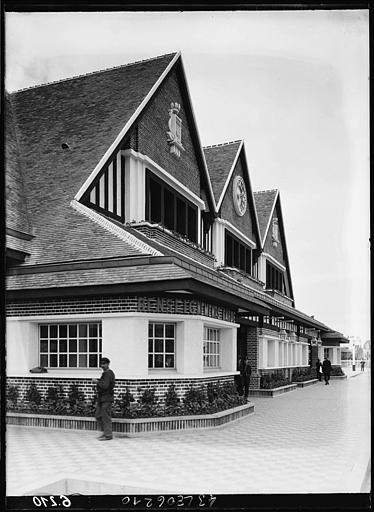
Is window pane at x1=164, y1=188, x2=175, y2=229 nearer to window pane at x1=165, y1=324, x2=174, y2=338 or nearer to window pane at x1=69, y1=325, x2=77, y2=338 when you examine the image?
window pane at x1=165, y1=324, x2=174, y2=338

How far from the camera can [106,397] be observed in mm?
12453

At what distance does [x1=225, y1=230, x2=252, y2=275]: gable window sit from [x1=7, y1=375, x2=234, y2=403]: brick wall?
1101 cm

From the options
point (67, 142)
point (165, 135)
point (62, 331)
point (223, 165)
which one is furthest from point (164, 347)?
point (223, 165)

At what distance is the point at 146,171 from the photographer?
17.2 meters

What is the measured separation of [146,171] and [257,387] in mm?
10772

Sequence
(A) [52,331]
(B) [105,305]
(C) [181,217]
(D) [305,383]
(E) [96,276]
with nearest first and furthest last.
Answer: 1. (E) [96,276]
2. (B) [105,305]
3. (A) [52,331]
4. (C) [181,217]
5. (D) [305,383]

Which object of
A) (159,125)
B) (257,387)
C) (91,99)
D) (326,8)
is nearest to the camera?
(326,8)

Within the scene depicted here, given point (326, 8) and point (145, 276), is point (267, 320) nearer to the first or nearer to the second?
point (145, 276)

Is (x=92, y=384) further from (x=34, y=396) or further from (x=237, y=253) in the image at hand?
(x=237, y=253)

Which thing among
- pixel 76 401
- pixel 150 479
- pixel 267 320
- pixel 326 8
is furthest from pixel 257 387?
pixel 326 8

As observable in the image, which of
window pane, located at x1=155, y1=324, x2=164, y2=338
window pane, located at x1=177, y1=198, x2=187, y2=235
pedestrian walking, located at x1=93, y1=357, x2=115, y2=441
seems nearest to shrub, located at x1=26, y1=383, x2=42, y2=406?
pedestrian walking, located at x1=93, y1=357, x2=115, y2=441

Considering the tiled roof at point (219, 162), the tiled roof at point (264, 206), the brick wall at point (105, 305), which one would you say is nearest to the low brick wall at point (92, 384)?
the brick wall at point (105, 305)

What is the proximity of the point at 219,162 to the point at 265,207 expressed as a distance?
547 cm

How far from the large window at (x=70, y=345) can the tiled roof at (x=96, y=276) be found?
1064mm
